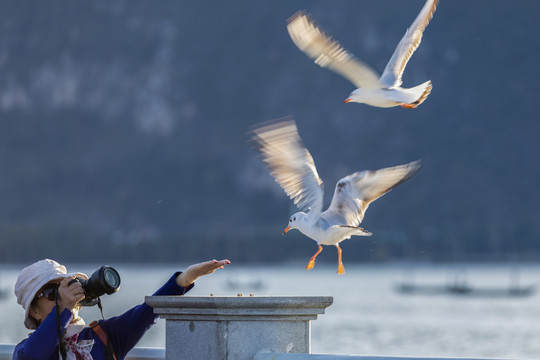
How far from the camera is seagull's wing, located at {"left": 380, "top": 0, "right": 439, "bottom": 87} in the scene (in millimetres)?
4883

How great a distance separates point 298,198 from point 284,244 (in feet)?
465

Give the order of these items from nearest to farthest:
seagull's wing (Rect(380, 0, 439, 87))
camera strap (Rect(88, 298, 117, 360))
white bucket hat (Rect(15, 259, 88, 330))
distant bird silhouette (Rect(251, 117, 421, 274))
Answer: white bucket hat (Rect(15, 259, 88, 330)) → camera strap (Rect(88, 298, 117, 360)) → distant bird silhouette (Rect(251, 117, 421, 274)) → seagull's wing (Rect(380, 0, 439, 87))

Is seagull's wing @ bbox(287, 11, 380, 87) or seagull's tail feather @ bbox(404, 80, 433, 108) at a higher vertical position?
seagull's wing @ bbox(287, 11, 380, 87)

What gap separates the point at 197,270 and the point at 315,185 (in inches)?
34.6

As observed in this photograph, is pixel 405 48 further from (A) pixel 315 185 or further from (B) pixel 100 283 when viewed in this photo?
(B) pixel 100 283

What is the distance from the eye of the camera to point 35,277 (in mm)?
4055

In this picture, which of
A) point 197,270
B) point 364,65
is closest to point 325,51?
point 364,65

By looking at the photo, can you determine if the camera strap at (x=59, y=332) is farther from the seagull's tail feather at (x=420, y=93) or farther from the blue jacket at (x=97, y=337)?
the seagull's tail feather at (x=420, y=93)

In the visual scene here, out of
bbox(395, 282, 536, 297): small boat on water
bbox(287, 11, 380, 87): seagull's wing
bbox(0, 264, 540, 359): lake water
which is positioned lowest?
bbox(0, 264, 540, 359): lake water

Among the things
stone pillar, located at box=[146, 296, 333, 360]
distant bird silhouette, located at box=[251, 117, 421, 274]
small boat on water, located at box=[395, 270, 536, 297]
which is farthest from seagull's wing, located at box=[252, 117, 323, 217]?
small boat on water, located at box=[395, 270, 536, 297]

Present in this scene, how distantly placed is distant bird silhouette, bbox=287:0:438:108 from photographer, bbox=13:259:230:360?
44.5 inches

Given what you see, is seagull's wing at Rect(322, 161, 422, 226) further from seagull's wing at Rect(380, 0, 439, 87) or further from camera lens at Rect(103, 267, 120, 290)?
camera lens at Rect(103, 267, 120, 290)

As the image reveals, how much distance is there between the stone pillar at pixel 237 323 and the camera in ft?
13.0

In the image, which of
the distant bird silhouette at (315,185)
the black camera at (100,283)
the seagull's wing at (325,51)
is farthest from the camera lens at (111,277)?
the seagull's wing at (325,51)
